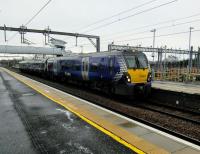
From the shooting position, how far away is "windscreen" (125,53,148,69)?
1406 centimetres

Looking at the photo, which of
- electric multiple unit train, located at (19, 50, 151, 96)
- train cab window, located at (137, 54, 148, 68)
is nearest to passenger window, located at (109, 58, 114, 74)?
electric multiple unit train, located at (19, 50, 151, 96)

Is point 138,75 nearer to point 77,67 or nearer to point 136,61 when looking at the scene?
point 136,61

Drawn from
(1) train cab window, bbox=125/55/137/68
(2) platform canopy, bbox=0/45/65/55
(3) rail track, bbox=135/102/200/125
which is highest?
(2) platform canopy, bbox=0/45/65/55

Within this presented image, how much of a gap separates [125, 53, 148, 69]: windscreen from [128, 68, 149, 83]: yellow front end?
10.5 inches

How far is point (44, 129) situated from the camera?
7629mm

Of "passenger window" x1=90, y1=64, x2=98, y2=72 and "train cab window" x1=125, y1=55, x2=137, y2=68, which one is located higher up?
"train cab window" x1=125, y1=55, x2=137, y2=68

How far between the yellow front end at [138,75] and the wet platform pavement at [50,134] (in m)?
4.96

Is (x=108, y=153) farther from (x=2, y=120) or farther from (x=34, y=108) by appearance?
(x=34, y=108)

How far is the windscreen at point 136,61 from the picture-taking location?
554 inches

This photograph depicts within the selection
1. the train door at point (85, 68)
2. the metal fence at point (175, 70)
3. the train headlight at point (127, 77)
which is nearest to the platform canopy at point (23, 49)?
the metal fence at point (175, 70)

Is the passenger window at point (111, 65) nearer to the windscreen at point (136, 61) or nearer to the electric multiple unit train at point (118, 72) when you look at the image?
the electric multiple unit train at point (118, 72)

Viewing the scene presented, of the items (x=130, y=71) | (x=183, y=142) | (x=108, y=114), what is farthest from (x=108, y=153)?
(x=130, y=71)

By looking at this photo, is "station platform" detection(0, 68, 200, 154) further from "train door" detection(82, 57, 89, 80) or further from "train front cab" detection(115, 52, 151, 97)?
"train door" detection(82, 57, 89, 80)

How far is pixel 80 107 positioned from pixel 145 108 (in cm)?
358
